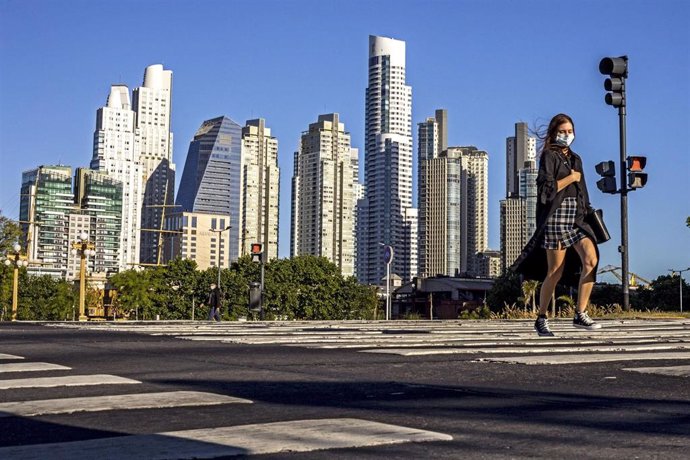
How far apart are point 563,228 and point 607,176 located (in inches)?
396

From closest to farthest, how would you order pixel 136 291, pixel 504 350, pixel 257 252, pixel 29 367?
pixel 29 367 < pixel 504 350 < pixel 257 252 < pixel 136 291

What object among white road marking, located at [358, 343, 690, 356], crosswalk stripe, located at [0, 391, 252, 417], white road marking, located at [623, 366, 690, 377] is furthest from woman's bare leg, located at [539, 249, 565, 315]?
crosswalk stripe, located at [0, 391, 252, 417]

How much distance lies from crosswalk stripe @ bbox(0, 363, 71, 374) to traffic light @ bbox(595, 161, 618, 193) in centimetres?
A: 1380

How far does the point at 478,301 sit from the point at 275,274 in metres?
37.8

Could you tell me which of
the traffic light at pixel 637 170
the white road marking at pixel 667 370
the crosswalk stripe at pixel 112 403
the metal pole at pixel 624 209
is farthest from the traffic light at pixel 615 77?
the crosswalk stripe at pixel 112 403

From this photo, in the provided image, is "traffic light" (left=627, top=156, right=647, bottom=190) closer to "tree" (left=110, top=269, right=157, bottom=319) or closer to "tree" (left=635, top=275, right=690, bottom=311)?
"tree" (left=635, top=275, right=690, bottom=311)

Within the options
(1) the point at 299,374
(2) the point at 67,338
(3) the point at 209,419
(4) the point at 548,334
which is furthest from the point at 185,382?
(2) the point at 67,338

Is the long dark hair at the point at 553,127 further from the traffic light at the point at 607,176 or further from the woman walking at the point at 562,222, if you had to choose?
the traffic light at the point at 607,176

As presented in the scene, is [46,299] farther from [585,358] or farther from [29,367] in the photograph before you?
[585,358]

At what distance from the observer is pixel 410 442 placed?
3.39 metres

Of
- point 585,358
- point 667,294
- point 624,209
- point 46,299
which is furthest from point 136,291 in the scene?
point 585,358

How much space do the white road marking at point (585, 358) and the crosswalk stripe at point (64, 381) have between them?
97.4 inches

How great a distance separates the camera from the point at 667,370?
593cm

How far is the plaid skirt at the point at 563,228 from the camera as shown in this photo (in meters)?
9.22
